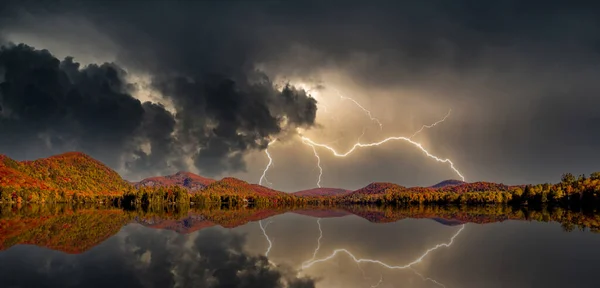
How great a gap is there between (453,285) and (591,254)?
60.5ft

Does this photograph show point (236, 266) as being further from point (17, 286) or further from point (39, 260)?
point (39, 260)

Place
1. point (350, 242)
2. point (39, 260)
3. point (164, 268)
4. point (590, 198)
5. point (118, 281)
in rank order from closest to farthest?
point (118, 281)
point (164, 268)
point (39, 260)
point (350, 242)
point (590, 198)

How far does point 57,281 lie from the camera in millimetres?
20719

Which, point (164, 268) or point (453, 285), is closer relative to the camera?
point (453, 285)

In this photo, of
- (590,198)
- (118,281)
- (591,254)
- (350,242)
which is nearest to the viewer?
(118,281)

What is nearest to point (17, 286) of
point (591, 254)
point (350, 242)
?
point (350, 242)

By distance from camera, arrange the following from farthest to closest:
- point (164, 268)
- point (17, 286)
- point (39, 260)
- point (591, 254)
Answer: point (591, 254)
point (39, 260)
point (164, 268)
point (17, 286)

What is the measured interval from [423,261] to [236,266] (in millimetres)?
13182

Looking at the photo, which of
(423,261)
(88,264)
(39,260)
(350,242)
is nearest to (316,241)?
(350,242)

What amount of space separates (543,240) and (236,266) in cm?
3373

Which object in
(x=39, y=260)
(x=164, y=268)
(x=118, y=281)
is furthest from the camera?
(x=39, y=260)

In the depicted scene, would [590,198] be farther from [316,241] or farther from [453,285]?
[453,285]

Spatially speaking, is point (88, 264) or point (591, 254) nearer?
point (88, 264)

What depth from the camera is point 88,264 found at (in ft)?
83.5
